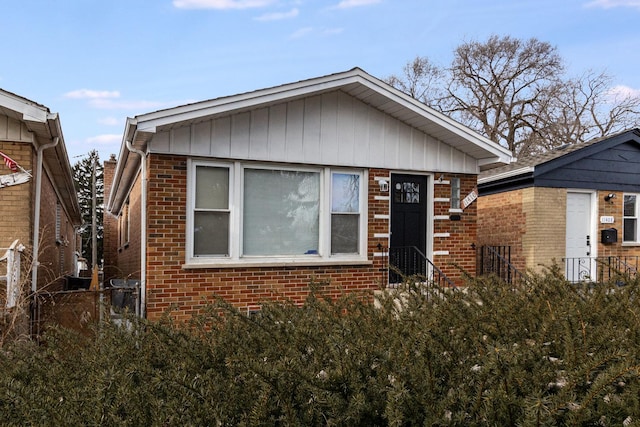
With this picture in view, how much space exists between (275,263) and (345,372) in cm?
578

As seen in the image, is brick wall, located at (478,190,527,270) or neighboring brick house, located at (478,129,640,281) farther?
brick wall, located at (478,190,527,270)

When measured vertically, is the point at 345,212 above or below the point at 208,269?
above

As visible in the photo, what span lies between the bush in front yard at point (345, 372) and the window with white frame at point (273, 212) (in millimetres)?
4550

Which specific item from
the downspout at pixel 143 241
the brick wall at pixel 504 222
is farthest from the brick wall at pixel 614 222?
the downspout at pixel 143 241

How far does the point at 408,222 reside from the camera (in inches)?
360

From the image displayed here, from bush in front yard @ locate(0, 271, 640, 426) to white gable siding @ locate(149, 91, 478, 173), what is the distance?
4842 mm

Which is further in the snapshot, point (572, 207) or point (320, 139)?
point (572, 207)

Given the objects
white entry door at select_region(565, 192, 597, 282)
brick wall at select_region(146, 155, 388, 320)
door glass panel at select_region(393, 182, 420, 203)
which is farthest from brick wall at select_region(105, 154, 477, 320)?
white entry door at select_region(565, 192, 597, 282)

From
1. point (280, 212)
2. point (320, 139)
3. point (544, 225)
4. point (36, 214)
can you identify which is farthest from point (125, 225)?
point (544, 225)

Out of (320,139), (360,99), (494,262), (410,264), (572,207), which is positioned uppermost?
(360,99)

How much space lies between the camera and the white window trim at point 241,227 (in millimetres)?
7383

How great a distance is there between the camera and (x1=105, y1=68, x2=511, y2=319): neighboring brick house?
722 centimetres

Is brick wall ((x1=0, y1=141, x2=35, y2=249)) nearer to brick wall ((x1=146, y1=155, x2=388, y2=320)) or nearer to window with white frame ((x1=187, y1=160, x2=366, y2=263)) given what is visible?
brick wall ((x1=146, y1=155, x2=388, y2=320))

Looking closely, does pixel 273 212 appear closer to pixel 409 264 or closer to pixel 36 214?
pixel 409 264
